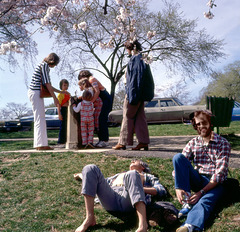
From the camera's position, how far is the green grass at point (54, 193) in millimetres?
3303

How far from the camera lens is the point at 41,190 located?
4367 mm

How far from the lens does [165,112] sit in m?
15.6

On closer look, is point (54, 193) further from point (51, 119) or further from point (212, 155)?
point (51, 119)

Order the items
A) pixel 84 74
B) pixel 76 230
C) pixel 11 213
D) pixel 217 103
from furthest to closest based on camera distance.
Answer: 1. pixel 217 103
2. pixel 84 74
3. pixel 11 213
4. pixel 76 230

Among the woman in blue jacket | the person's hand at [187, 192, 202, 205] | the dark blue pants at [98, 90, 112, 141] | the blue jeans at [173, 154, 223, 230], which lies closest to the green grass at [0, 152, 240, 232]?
the blue jeans at [173, 154, 223, 230]

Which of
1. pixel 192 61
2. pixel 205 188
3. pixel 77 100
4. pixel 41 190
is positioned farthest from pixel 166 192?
pixel 192 61

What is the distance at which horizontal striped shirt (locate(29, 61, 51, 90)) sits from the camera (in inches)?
245

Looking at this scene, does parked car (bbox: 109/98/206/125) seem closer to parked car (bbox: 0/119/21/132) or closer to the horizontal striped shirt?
parked car (bbox: 0/119/21/132)

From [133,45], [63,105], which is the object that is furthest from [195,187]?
[63,105]

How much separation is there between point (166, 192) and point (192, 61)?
63.0 ft

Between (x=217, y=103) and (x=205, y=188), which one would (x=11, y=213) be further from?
(x=217, y=103)

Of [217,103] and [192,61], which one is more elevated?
[192,61]

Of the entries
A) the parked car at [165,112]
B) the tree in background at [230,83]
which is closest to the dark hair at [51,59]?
the parked car at [165,112]

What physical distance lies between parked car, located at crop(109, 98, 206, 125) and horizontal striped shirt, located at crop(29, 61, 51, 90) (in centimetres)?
917
